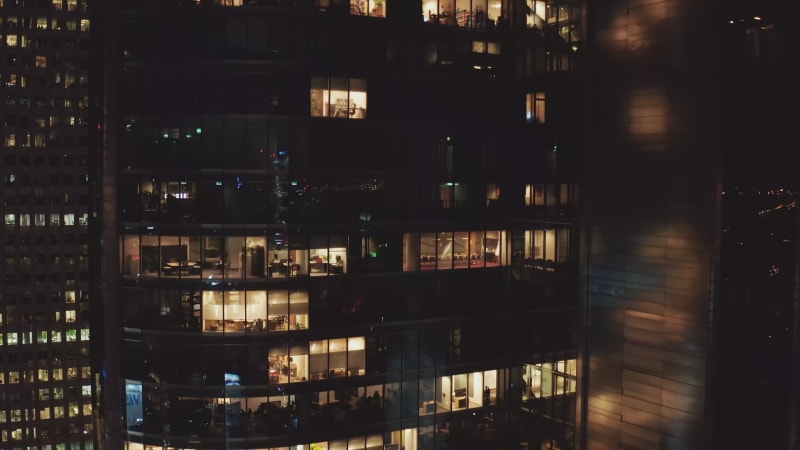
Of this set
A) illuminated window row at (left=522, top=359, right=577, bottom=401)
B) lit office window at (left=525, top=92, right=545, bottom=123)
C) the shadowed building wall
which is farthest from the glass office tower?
the shadowed building wall

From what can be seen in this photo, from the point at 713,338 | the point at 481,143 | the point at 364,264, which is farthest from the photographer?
the point at 481,143

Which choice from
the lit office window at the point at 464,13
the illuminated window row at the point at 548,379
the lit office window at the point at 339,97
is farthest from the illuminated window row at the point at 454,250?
the lit office window at the point at 464,13

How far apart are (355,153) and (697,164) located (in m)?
17.2

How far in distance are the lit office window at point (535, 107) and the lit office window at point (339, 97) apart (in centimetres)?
1155

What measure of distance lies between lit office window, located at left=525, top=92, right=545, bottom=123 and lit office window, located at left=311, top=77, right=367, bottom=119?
11551 millimetres

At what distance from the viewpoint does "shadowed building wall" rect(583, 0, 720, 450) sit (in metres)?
32.0

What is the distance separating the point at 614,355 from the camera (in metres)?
36.7

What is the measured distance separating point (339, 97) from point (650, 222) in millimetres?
17371

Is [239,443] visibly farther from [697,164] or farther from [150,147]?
[697,164]

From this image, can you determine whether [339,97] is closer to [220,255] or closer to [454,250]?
[220,255]

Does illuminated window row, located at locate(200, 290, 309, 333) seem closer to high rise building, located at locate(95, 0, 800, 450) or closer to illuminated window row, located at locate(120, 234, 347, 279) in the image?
high rise building, located at locate(95, 0, 800, 450)

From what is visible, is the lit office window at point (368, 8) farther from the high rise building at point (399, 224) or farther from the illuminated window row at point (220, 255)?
the illuminated window row at point (220, 255)

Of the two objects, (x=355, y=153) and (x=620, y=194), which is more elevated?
(x=355, y=153)

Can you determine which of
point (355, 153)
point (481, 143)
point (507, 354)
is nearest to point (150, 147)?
point (355, 153)
